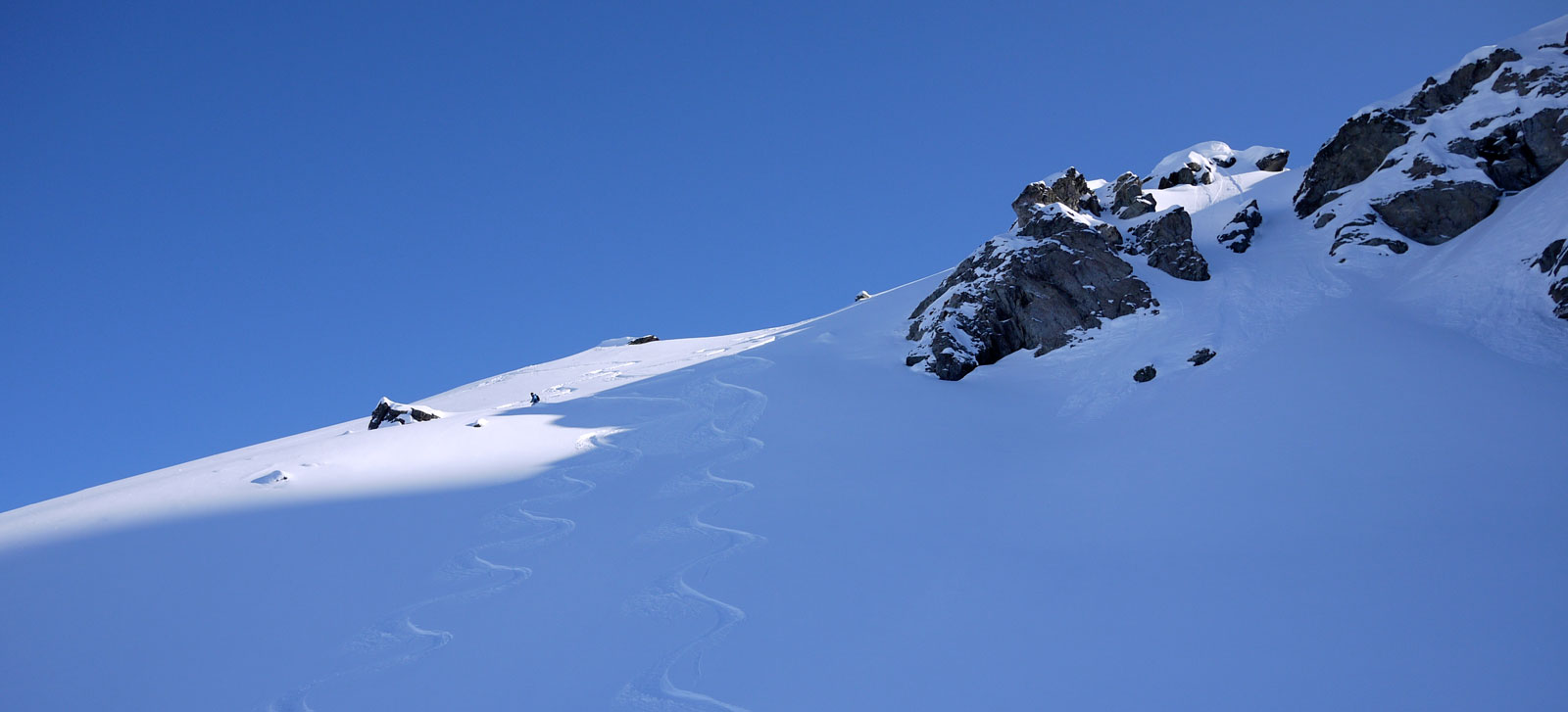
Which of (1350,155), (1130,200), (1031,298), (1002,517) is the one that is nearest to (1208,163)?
(1130,200)

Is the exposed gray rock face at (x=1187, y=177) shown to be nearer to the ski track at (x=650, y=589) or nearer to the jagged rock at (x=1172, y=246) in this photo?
the jagged rock at (x=1172, y=246)

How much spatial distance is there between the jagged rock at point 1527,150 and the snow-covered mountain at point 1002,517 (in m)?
0.07

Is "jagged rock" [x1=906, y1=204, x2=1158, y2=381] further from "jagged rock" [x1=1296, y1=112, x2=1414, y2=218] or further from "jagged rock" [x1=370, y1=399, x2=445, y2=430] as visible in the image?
"jagged rock" [x1=370, y1=399, x2=445, y2=430]

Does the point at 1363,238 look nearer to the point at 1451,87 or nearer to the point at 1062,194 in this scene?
the point at 1451,87

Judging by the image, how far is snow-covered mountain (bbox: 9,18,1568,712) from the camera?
6816 millimetres

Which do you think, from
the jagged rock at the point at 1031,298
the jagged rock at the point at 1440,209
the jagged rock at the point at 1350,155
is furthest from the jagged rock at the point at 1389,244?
the jagged rock at the point at 1031,298

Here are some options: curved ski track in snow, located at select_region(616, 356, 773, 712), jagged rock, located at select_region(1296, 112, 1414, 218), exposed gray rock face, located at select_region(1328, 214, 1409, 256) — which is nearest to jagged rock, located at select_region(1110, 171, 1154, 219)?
jagged rock, located at select_region(1296, 112, 1414, 218)

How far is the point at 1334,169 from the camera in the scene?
2245 cm

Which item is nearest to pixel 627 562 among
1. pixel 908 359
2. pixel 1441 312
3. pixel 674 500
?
pixel 674 500

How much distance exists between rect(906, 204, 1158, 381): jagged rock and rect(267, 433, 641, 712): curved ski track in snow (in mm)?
10411

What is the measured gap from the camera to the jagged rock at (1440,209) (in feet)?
59.7

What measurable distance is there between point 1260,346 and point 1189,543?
8834mm

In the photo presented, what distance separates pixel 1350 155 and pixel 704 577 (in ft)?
81.0

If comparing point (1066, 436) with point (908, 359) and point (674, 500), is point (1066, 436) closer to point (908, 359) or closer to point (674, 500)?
point (908, 359)
